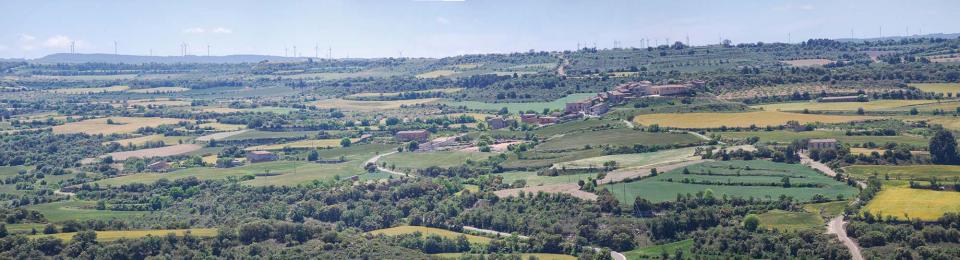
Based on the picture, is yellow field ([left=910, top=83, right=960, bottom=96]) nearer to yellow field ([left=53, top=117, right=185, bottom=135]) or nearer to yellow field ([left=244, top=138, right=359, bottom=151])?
yellow field ([left=244, top=138, right=359, bottom=151])

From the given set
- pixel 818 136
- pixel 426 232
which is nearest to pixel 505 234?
pixel 426 232

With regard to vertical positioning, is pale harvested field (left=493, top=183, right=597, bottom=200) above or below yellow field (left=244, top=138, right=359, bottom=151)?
below

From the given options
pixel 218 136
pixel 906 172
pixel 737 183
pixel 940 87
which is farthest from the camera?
pixel 218 136

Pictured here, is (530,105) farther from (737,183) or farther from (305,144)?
(737,183)

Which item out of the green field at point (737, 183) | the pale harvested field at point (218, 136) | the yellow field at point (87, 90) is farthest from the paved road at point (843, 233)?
the yellow field at point (87, 90)

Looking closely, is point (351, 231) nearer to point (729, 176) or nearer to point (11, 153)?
point (729, 176)

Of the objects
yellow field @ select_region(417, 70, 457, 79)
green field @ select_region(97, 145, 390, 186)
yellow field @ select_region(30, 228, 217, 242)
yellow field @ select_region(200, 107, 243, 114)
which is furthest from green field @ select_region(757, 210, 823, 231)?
yellow field @ select_region(417, 70, 457, 79)
